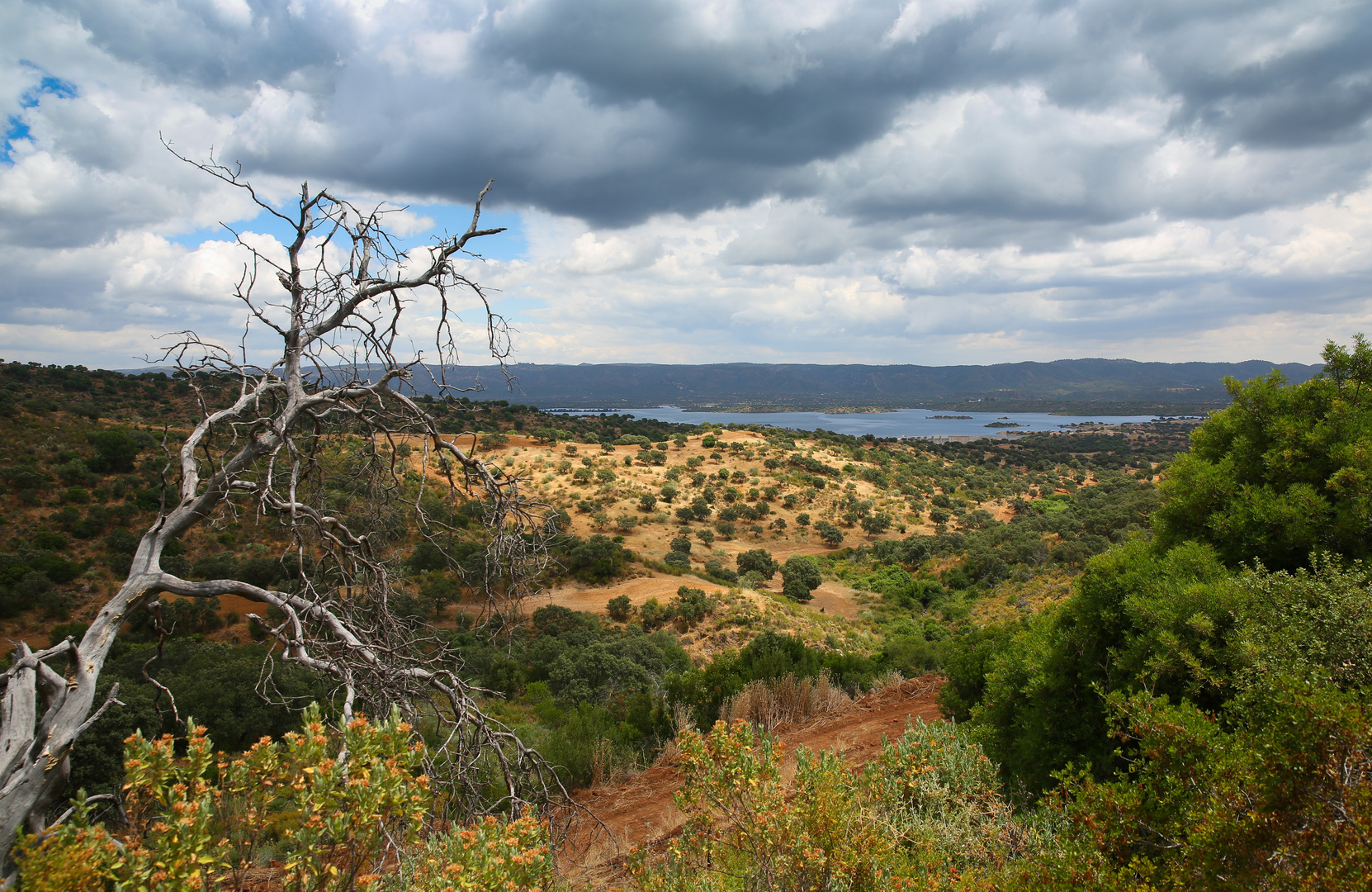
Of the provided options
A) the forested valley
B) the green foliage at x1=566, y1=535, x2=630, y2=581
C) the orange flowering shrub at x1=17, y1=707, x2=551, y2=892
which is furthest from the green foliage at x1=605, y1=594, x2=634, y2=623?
the orange flowering shrub at x1=17, y1=707, x2=551, y2=892

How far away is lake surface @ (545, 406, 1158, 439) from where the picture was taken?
108 m

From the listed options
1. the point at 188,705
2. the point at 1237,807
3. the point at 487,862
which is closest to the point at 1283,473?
the point at 1237,807

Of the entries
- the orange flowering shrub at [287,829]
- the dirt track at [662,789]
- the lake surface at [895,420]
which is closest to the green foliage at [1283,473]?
the dirt track at [662,789]

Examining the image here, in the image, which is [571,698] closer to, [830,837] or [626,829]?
[626,829]

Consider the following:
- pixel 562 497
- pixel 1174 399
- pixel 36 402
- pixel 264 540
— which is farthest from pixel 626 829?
pixel 1174 399

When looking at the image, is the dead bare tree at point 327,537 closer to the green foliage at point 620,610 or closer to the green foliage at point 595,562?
the green foliage at point 620,610

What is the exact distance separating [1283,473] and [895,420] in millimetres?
142090

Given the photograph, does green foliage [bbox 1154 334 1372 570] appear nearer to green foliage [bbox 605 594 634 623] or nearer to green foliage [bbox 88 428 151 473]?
green foliage [bbox 605 594 634 623]

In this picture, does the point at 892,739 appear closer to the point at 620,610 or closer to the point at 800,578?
the point at 620,610

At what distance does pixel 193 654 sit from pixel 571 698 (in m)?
8.03

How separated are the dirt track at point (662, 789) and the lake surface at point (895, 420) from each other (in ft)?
278

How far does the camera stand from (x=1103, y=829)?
9.18ft

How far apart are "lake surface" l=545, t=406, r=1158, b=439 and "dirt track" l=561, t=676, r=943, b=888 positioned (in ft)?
278

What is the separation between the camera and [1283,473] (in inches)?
187
